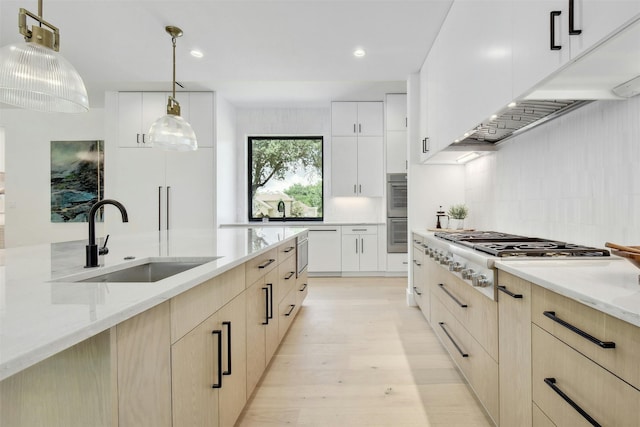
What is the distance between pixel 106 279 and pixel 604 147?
224cm

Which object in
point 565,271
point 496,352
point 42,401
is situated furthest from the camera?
point 496,352

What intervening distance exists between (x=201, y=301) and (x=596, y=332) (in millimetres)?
1153

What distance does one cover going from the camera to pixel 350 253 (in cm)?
509

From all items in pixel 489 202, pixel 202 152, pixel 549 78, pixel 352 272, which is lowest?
pixel 352 272

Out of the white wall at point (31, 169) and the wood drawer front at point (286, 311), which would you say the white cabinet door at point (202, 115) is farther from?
the wood drawer front at point (286, 311)

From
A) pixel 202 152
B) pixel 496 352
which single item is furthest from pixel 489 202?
pixel 202 152

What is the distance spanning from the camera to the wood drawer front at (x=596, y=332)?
738mm

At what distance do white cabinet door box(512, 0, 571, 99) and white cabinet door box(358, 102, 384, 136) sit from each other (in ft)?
12.1

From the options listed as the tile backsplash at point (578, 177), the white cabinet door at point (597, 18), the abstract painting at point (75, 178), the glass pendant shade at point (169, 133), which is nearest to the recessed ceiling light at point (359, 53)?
the tile backsplash at point (578, 177)

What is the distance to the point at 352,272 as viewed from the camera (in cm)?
510

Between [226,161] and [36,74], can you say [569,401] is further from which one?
[226,161]

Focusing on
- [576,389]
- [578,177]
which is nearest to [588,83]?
[578,177]

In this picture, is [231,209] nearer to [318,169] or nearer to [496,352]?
[318,169]

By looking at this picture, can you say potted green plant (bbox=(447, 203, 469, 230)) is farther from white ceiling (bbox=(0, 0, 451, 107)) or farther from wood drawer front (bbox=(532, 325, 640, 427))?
wood drawer front (bbox=(532, 325, 640, 427))
